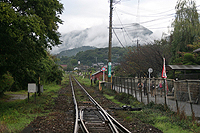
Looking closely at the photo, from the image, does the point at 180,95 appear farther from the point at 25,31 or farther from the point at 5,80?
the point at 5,80

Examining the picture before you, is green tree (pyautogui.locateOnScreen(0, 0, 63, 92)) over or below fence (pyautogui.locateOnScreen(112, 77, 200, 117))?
over

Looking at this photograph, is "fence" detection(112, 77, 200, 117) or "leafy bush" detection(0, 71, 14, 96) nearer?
"fence" detection(112, 77, 200, 117)

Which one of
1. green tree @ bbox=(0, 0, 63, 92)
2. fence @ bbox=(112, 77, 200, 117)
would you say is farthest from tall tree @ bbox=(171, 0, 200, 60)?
green tree @ bbox=(0, 0, 63, 92)

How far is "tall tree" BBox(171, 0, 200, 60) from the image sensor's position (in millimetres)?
30719

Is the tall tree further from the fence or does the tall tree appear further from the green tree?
the green tree

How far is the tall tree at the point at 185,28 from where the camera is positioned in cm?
3072

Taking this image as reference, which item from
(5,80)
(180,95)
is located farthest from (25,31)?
(180,95)

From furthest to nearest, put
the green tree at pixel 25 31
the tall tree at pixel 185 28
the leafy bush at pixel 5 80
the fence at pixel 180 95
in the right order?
1. the tall tree at pixel 185 28
2. the leafy bush at pixel 5 80
3. the fence at pixel 180 95
4. the green tree at pixel 25 31

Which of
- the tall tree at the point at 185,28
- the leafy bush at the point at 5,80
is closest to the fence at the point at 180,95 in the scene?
the leafy bush at the point at 5,80

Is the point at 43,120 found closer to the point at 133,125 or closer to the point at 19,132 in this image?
the point at 19,132

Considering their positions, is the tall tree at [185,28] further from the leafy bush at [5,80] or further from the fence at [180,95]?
the leafy bush at [5,80]

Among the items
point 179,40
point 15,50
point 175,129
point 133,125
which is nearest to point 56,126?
point 133,125

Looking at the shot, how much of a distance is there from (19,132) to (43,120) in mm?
2034

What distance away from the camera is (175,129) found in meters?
8.62
